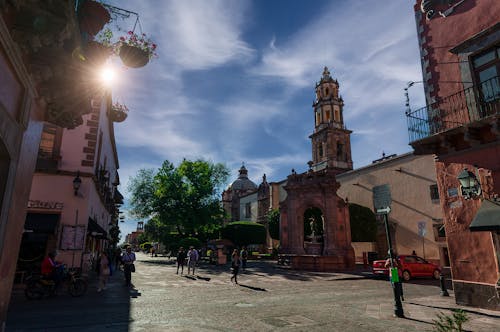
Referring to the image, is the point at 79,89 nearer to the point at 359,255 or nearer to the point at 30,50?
the point at 30,50

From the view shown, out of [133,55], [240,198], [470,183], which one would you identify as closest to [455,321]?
[133,55]

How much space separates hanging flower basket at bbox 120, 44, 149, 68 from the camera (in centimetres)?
610

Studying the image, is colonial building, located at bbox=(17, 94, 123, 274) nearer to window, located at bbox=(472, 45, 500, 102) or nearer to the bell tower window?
window, located at bbox=(472, 45, 500, 102)

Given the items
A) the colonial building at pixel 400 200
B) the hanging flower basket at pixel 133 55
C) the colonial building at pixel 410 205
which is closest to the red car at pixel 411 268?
the colonial building at pixel 400 200

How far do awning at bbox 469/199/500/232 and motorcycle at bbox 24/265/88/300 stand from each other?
510 inches

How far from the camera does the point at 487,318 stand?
25.9 feet

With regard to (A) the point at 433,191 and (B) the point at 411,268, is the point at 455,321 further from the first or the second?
(A) the point at 433,191

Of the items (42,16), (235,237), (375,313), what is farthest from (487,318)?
(235,237)

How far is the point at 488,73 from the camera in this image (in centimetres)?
957

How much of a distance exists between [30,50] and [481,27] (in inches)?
470

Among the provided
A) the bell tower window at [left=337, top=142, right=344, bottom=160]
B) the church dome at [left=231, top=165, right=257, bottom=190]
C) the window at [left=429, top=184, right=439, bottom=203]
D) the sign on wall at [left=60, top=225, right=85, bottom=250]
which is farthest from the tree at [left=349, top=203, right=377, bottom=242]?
the church dome at [left=231, top=165, right=257, bottom=190]

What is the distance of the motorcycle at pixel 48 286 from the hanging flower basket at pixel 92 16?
9.41 metres

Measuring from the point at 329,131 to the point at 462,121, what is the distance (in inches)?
1926

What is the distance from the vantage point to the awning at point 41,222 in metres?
13.2
